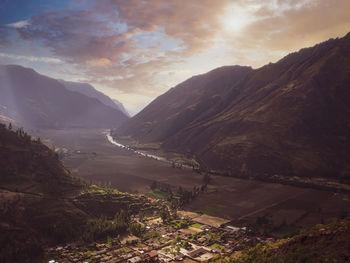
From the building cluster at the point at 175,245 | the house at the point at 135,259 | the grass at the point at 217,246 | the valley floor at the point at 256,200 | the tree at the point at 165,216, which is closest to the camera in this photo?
the house at the point at 135,259

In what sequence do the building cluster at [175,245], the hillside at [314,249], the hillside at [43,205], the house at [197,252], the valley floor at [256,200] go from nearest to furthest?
the hillside at [314,249] → the building cluster at [175,245] → the house at [197,252] → the hillside at [43,205] → the valley floor at [256,200]

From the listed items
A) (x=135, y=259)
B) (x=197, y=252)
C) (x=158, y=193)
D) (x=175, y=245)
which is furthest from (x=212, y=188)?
(x=135, y=259)

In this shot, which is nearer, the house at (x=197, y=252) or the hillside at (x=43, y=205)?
the house at (x=197, y=252)

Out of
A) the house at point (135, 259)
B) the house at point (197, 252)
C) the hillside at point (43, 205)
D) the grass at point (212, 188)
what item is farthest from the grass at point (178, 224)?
the grass at point (212, 188)

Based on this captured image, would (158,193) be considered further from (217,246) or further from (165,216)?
(217,246)

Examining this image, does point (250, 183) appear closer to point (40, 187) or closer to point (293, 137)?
point (293, 137)

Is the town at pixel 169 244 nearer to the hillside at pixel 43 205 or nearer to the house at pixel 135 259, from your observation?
the house at pixel 135 259

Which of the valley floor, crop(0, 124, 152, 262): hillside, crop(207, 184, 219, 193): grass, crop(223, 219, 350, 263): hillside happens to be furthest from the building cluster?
crop(207, 184, 219, 193): grass

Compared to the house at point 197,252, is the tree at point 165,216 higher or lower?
higher

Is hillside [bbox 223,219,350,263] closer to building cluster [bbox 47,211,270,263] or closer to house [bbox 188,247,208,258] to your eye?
house [bbox 188,247,208,258]

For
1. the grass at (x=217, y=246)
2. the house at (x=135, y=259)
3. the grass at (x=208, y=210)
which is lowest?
the house at (x=135, y=259)
